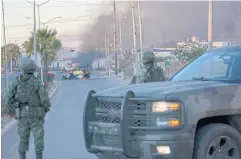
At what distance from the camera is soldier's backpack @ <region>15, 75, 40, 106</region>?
846cm

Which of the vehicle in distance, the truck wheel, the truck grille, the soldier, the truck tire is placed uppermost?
the soldier

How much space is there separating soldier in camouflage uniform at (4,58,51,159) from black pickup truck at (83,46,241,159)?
1550 mm

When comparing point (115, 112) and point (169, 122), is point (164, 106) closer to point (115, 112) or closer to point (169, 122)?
point (169, 122)

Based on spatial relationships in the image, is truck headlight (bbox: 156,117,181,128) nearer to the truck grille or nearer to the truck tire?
the truck grille

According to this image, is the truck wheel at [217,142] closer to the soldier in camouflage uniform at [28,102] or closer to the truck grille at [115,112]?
the truck grille at [115,112]

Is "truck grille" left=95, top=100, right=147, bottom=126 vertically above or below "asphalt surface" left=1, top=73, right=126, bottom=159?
above

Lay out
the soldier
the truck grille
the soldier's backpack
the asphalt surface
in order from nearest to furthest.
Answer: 1. the truck grille
2. the soldier's backpack
3. the asphalt surface
4. the soldier

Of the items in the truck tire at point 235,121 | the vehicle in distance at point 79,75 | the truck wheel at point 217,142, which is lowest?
the vehicle in distance at point 79,75

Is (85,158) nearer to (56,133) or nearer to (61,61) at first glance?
(56,133)

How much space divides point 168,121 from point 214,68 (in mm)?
1698

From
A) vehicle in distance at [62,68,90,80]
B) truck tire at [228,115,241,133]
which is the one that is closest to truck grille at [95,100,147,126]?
truck tire at [228,115,241,133]

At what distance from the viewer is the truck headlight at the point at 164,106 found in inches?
248

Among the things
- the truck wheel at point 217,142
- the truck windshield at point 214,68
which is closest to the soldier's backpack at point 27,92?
the truck windshield at point 214,68

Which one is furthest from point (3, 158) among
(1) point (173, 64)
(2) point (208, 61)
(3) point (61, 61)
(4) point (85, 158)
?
(3) point (61, 61)
